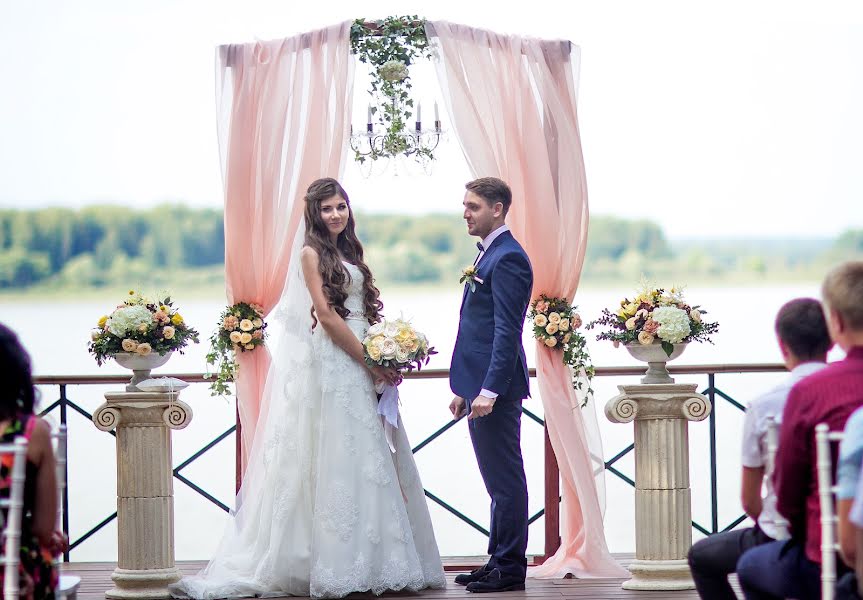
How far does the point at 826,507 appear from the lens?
2414mm

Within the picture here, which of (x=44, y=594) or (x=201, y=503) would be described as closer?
(x=44, y=594)

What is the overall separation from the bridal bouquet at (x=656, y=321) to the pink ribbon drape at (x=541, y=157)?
38 centimetres

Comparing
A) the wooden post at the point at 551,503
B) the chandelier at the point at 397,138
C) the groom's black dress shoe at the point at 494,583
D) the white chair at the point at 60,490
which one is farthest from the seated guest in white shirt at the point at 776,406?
the chandelier at the point at 397,138

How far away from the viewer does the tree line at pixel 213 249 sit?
14047 millimetres

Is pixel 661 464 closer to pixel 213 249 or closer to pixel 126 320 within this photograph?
pixel 126 320

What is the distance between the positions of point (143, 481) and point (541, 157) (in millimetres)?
2336

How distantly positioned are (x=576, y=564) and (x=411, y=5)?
9949mm

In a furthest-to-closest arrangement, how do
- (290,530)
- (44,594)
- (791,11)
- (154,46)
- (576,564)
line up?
(791,11) → (154,46) → (576,564) → (290,530) → (44,594)

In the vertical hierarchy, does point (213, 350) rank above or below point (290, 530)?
above

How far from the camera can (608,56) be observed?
15531 mm

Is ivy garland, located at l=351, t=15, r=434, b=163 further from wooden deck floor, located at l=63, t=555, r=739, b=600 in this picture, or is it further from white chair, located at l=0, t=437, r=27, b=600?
white chair, located at l=0, t=437, r=27, b=600

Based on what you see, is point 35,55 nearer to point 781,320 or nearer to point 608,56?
point 608,56

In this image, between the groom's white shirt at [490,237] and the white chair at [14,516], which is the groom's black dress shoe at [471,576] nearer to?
the groom's white shirt at [490,237]

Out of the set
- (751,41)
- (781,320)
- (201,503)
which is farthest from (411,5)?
(781,320)
